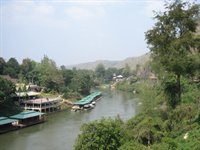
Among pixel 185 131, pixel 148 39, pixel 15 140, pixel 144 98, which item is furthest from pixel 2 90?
pixel 185 131

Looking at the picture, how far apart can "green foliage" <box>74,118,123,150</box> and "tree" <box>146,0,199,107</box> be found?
4121 mm

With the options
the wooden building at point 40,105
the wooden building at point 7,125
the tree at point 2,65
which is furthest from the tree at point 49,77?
the wooden building at point 7,125

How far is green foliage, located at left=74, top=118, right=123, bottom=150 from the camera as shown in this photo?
44.7 ft

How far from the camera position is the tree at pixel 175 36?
49.6 ft

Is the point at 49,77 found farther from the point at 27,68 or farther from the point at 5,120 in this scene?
the point at 5,120

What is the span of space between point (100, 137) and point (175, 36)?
6.07m

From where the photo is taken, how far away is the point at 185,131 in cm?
1405

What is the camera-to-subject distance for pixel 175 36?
1562 cm

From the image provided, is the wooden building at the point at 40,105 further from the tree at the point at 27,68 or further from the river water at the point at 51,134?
the tree at the point at 27,68

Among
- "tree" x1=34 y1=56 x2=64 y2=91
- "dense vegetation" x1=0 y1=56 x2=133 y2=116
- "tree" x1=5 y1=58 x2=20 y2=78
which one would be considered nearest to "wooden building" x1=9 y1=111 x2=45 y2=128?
"dense vegetation" x1=0 y1=56 x2=133 y2=116

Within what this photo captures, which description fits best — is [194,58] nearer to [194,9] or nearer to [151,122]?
[194,9]

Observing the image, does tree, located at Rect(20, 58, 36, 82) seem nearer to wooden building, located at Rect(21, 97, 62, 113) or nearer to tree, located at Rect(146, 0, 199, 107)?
wooden building, located at Rect(21, 97, 62, 113)

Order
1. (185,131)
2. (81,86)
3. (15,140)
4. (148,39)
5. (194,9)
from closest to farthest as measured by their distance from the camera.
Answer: (185,131)
(194,9)
(148,39)
(15,140)
(81,86)

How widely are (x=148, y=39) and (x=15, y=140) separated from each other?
1533 centimetres
